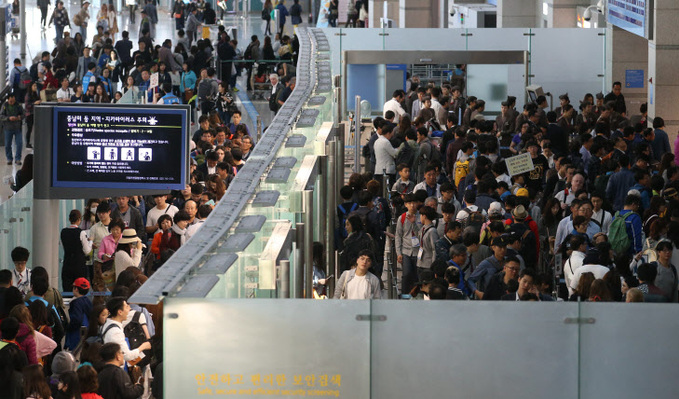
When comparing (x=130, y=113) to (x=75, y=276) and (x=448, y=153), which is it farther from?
(x=448, y=153)

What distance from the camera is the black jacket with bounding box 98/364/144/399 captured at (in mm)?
8305

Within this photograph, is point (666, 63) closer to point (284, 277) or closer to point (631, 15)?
point (631, 15)

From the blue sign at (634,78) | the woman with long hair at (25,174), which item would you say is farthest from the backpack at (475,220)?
the blue sign at (634,78)

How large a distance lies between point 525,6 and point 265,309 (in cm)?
2495

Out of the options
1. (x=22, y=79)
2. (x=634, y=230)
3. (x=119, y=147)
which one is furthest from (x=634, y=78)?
(x=119, y=147)

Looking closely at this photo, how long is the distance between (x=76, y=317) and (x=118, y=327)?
4.54 ft

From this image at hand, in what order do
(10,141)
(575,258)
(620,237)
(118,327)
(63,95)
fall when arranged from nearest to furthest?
(118,327)
(575,258)
(620,237)
(10,141)
(63,95)

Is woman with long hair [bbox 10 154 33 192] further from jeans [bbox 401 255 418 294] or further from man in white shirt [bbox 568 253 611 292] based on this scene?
man in white shirt [bbox 568 253 611 292]

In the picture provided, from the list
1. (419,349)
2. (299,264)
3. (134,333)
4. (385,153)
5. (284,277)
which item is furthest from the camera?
(385,153)

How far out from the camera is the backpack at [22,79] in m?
26.5

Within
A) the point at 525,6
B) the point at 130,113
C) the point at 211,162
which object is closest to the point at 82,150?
the point at 130,113

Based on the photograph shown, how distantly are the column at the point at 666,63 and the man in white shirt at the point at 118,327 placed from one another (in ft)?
41.7

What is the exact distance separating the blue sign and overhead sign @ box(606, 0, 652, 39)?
1140 mm

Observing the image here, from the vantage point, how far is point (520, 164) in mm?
14375
